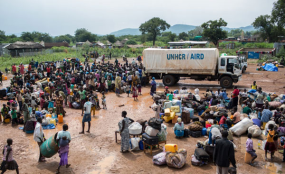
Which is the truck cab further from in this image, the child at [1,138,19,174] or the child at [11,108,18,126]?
the child at [1,138,19,174]

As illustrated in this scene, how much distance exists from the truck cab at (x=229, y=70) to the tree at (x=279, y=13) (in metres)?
41.2

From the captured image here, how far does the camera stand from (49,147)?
7031mm

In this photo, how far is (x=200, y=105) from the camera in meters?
12.2

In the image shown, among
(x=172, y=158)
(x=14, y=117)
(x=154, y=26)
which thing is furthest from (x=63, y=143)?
(x=154, y=26)

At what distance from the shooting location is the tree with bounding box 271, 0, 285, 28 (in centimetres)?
5028

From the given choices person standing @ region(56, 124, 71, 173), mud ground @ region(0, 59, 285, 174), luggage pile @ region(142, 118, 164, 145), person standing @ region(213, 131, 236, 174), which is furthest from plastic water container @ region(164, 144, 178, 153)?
person standing @ region(56, 124, 71, 173)

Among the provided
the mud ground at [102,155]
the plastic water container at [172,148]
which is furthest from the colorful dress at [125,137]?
the plastic water container at [172,148]

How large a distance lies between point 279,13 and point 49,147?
5678cm

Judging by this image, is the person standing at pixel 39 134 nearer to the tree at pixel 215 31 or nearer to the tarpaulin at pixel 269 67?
the tarpaulin at pixel 269 67

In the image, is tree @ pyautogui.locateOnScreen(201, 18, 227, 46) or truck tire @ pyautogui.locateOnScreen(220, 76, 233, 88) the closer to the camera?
truck tire @ pyautogui.locateOnScreen(220, 76, 233, 88)

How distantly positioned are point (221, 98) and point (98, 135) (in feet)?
21.9

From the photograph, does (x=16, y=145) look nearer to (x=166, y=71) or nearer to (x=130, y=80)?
(x=130, y=80)

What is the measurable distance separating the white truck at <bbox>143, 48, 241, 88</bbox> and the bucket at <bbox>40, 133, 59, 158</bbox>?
42.5 ft

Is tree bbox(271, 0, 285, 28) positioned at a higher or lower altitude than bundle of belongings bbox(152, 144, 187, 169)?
higher
